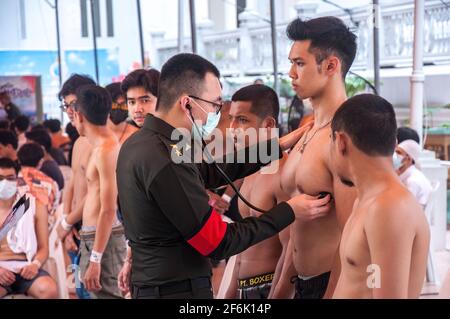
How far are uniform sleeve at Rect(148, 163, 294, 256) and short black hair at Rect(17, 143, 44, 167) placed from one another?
2.14 metres

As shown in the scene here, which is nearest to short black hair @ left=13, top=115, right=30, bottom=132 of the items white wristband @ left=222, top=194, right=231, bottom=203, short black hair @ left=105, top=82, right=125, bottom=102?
short black hair @ left=105, top=82, right=125, bottom=102

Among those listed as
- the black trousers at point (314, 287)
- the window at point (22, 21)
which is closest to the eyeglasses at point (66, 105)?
the window at point (22, 21)

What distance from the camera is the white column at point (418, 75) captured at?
3219mm

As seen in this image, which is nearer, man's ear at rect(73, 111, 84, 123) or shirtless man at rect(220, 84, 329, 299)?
shirtless man at rect(220, 84, 329, 299)

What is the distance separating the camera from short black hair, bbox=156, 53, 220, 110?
2.08 m

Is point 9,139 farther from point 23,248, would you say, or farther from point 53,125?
point 23,248

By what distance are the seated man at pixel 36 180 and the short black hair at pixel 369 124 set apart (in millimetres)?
2430

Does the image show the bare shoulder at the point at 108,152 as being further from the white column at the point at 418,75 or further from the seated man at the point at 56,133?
the white column at the point at 418,75

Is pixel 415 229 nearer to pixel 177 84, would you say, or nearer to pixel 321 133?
pixel 321 133

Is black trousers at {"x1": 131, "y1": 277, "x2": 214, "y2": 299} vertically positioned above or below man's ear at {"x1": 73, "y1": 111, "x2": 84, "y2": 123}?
below

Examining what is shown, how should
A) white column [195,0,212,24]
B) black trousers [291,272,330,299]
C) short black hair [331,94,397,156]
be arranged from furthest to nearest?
white column [195,0,212,24] < black trousers [291,272,330,299] < short black hair [331,94,397,156]

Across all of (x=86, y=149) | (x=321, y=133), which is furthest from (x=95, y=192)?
(x=321, y=133)

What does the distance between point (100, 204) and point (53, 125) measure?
2.50ft

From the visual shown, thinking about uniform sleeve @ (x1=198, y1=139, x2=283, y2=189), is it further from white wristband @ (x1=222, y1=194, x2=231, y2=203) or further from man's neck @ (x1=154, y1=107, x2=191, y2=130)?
white wristband @ (x1=222, y1=194, x2=231, y2=203)
